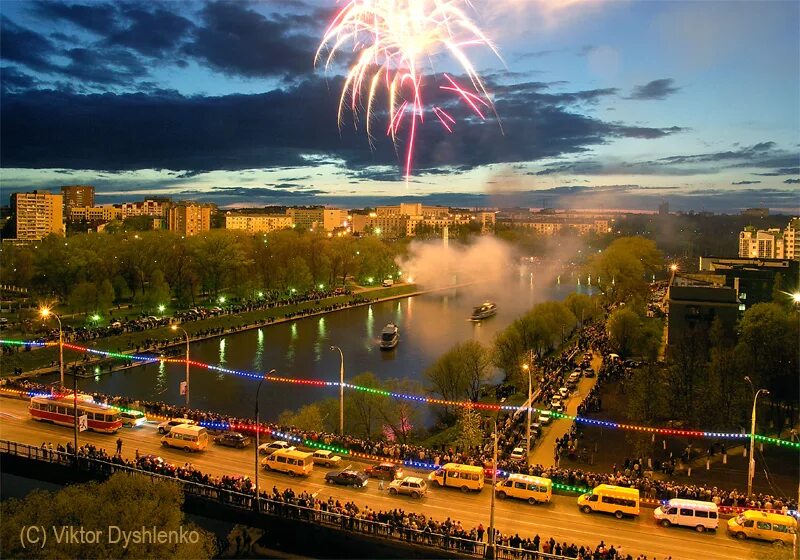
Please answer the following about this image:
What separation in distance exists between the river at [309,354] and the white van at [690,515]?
572 inches

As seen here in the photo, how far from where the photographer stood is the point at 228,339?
3831 centimetres

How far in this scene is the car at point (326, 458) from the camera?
48.1 ft

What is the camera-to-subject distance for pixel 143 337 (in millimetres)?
35062

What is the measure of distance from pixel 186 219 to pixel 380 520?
10662 centimetres

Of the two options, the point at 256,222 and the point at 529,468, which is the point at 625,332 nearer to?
Answer: the point at 529,468

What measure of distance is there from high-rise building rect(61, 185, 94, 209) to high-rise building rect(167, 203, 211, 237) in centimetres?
3788

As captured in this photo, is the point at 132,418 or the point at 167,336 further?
the point at 167,336

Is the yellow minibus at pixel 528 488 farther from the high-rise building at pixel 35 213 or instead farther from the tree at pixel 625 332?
the high-rise building at pixel 35 213

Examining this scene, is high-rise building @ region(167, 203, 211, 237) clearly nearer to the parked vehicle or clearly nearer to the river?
the river

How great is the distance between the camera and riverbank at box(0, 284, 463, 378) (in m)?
28.2

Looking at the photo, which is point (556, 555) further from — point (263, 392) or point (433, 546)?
point (263, 392)

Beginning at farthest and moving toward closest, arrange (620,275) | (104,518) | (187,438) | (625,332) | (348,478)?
(620,275)
(625,332)
(187,438)
(348,478)
(104,518)

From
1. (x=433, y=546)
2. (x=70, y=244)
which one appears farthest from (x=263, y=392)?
(x=70, y=244)

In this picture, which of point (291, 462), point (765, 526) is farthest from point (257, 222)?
point (765, 526)
